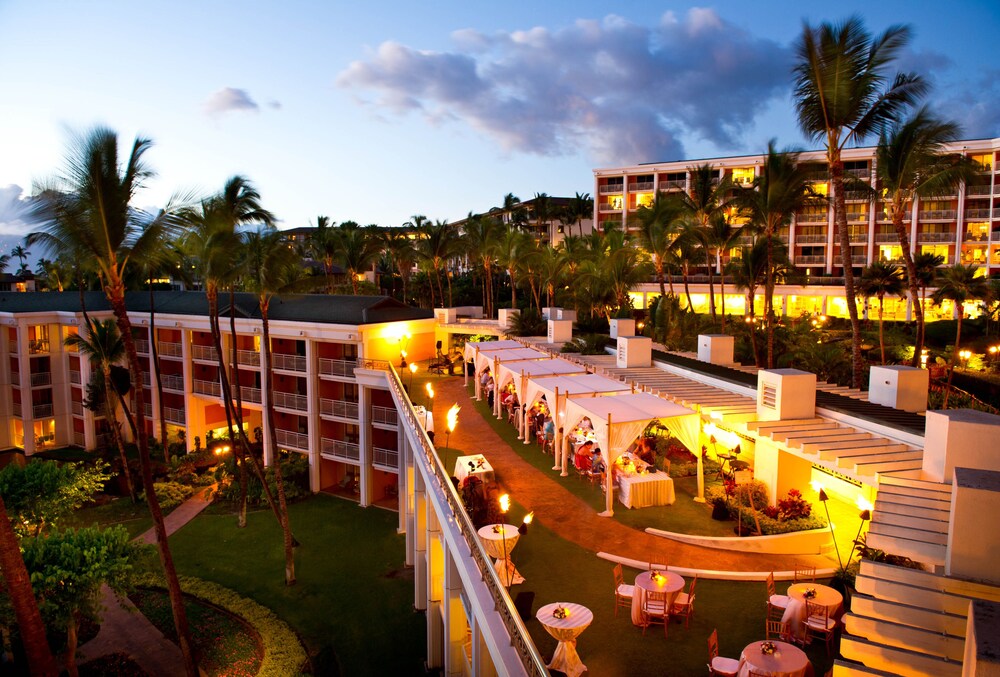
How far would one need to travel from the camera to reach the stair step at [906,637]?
7836 mm

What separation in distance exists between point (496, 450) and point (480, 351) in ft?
25.6

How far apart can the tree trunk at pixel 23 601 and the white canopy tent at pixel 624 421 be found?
36.4ft

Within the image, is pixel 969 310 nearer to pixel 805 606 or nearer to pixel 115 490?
pixel 805 606

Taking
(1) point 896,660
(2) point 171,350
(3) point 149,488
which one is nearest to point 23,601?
(3) point 149,488

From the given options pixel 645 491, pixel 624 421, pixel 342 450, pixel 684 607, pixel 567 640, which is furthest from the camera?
pixel 342 450

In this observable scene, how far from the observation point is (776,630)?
31.8ft

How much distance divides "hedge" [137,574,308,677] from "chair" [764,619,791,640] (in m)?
12.8

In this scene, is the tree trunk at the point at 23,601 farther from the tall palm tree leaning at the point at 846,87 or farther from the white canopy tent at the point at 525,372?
the tall palm tree leaning at the point at 846,87

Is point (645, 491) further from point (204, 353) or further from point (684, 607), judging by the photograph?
point (204, 353)

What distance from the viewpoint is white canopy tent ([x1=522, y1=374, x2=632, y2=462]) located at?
18016 mm

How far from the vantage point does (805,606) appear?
31.2ft

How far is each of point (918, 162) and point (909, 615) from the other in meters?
15.4

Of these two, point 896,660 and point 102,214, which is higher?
point 102,214

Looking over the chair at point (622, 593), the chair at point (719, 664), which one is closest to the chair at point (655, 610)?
the chair at point (622, 593)
